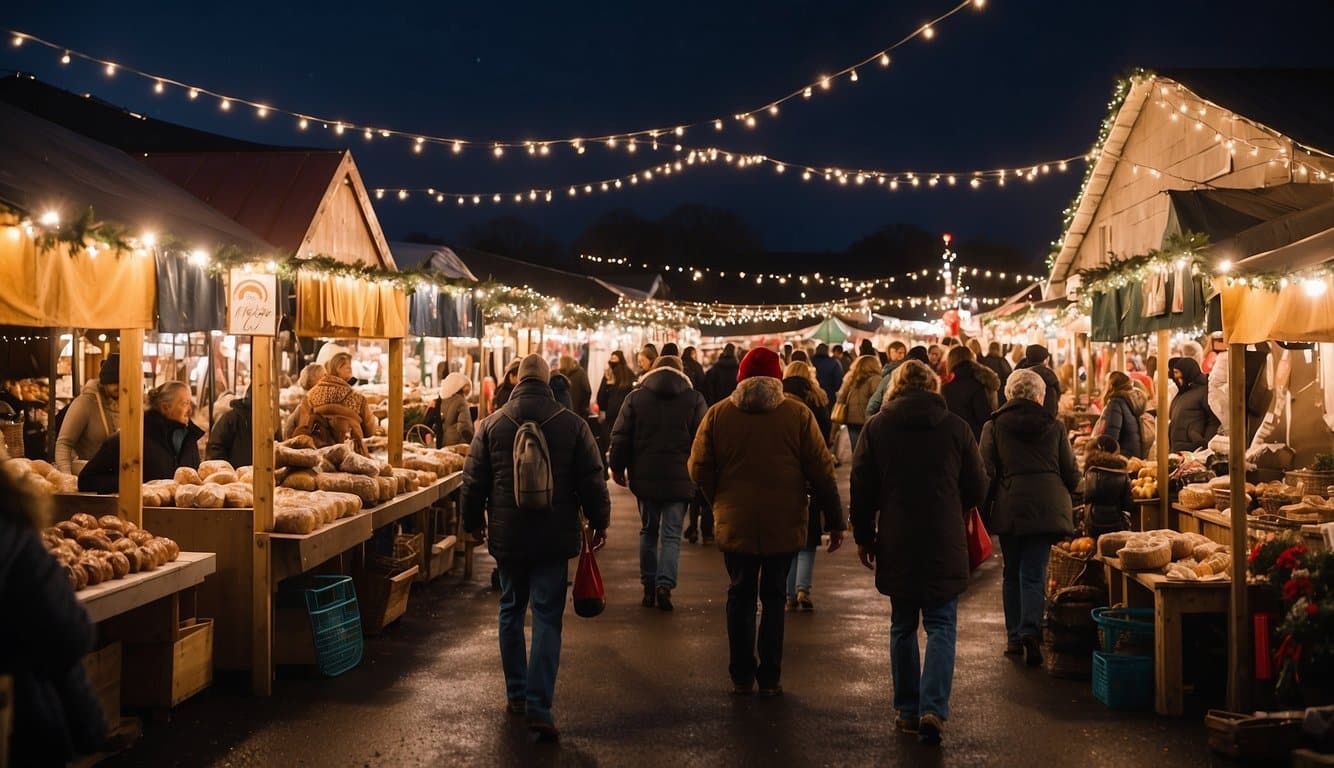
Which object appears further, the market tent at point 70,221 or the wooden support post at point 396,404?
the wooden support post at point 396,404

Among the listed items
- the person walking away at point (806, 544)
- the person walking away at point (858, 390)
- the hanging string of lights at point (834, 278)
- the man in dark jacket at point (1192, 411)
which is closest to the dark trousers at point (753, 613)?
the person walking away at point (806, 544)

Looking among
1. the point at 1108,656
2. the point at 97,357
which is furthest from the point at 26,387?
the point at 1108,656

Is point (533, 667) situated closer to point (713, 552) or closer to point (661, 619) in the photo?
point (661, 619)

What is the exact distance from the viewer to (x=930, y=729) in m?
6.42

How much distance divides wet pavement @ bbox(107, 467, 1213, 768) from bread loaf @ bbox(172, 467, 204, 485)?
148 cm

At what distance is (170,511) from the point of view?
7727mm

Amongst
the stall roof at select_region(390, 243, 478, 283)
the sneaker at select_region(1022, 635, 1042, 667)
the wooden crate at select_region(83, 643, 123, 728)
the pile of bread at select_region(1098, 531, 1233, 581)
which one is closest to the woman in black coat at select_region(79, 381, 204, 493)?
the wooden crate at select_region(83, 643, 123, 728)

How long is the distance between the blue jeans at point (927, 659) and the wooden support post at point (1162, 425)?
133 inches

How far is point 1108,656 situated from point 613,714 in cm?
292

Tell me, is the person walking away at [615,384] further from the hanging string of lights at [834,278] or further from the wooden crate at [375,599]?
the hanging string of lights at [834,278]

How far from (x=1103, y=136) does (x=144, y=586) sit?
1761cm

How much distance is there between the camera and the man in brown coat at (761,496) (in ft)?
23.3

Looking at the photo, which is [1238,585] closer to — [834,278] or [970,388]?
[970,388]

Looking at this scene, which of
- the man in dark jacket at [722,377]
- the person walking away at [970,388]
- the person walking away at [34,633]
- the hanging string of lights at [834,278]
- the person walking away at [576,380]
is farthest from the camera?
Result: the hanging string of lights at [834,278]
